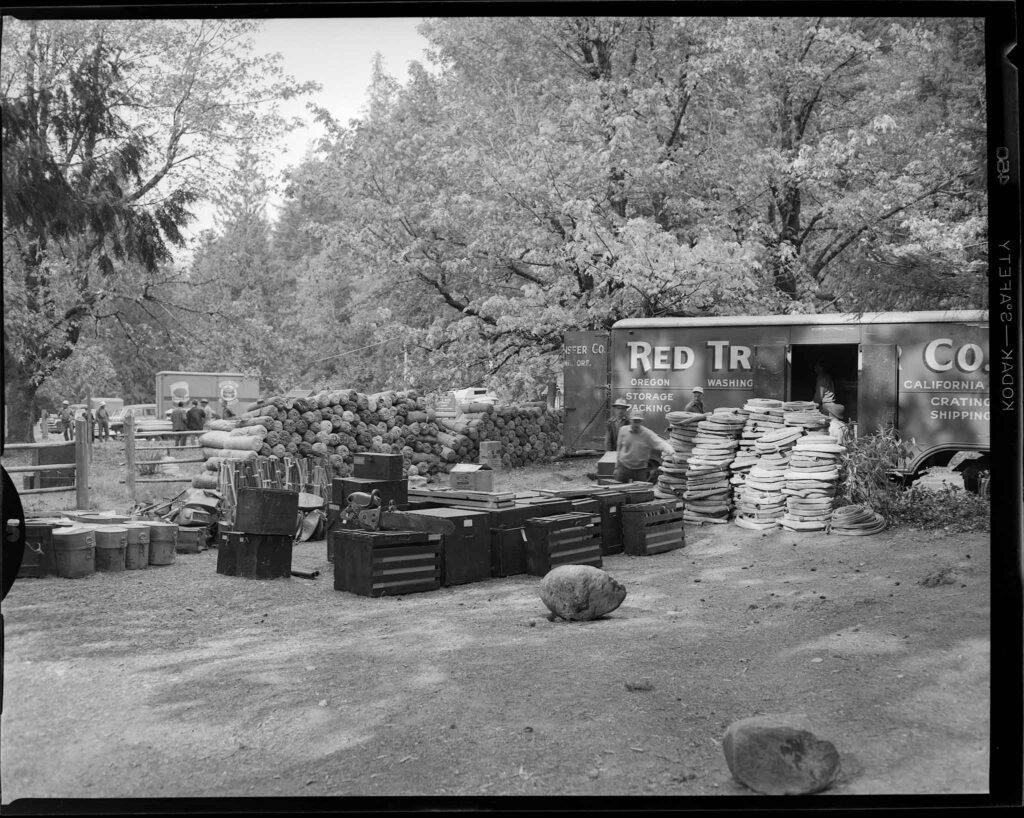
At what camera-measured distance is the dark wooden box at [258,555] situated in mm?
8992

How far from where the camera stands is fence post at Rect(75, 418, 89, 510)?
37.2 ft

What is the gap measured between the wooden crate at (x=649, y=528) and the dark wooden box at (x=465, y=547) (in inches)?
79.0

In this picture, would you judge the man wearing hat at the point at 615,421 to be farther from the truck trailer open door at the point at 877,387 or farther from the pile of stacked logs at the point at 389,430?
the pile of stacked logs at the point at 389,430

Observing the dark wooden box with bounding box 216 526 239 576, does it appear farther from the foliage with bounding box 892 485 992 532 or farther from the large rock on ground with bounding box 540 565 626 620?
the foliage with bounding box 892 485 992 532

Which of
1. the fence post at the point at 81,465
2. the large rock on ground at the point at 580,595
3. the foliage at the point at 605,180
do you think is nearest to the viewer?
the large rock on ground at the point at 580,595

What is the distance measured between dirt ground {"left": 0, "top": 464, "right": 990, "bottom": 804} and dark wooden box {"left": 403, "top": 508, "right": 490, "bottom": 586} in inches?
Answer: 7.1

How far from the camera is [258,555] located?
8.98m

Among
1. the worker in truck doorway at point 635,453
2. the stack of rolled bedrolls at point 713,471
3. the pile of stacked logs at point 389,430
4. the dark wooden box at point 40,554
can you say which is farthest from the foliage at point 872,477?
the dark wooden box at point 40,554

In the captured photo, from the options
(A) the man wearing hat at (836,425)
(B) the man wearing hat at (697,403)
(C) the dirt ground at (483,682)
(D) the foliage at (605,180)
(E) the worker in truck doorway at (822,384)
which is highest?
(D) the foliage at (605,180)

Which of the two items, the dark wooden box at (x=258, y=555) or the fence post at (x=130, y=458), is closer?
the dark wooden box at (x=258, y=555)

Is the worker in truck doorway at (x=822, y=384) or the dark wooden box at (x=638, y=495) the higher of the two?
the worker in truck doorway at (x=822, y=384)

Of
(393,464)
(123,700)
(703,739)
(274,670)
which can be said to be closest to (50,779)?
(123,700)

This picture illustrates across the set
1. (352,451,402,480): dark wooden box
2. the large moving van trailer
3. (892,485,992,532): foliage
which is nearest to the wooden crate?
(892,485,992,532): foliage

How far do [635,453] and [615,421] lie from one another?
2266 millimetres
